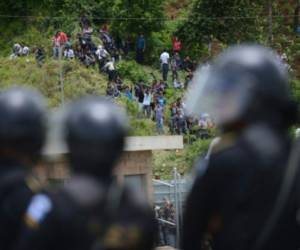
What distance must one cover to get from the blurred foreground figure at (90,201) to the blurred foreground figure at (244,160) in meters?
0.25

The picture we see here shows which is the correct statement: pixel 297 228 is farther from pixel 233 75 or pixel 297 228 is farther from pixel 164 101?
pixel 164 101

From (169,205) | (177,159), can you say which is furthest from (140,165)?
(177,159)

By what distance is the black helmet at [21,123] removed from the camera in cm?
409

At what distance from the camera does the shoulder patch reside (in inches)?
142

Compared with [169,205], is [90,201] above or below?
above

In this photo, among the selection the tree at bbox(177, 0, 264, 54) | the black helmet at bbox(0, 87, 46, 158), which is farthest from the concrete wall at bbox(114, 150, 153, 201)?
the tree at bbox(177, 0, 264, 54)

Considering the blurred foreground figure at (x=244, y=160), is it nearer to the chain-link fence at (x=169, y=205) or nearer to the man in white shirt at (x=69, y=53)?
the chain-link fence at (x=169, y=205)

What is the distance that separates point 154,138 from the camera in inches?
739

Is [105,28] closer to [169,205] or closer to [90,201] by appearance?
[169,205]

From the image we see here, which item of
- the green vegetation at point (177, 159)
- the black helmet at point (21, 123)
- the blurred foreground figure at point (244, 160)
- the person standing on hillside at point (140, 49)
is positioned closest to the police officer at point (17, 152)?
the black helmet at point (21, 123)

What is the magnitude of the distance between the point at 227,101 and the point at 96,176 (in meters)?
0.59

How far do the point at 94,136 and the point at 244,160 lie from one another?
0.57 metres

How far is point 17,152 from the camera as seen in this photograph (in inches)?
164

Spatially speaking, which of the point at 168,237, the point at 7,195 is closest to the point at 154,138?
the point at 168,237
